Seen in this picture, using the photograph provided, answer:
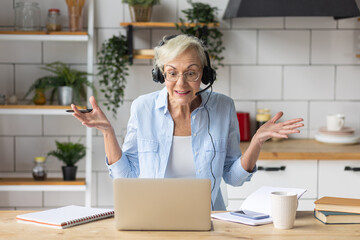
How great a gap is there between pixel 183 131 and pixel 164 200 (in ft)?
2.31

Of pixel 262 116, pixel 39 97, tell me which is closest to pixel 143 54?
pixel 39 97

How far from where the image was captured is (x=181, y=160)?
7.18 ft

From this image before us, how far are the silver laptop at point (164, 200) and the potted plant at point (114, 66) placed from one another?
1804mm

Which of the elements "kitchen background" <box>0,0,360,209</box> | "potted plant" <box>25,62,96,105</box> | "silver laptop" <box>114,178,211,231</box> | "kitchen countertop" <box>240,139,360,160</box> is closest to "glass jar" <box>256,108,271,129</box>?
"kitchen background" <box>0,0,360,209</box>

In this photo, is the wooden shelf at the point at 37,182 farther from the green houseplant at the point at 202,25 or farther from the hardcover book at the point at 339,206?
the hardcover book at the point at 339,206

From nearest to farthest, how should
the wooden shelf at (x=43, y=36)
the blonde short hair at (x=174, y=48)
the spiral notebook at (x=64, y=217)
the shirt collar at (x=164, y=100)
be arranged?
the spiral notebook at (x=64, y=217)
the blonde short hair at (x=174, y=48)
the shirt collar at (x=164, y=100)
the wooden shelf at (x=43, y=36)

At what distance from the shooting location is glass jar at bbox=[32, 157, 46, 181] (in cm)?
329

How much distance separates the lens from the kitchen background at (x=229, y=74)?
3486 millimetres

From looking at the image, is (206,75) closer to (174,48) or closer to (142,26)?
(174,48)

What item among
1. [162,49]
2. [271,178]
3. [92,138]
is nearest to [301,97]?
[271,178]

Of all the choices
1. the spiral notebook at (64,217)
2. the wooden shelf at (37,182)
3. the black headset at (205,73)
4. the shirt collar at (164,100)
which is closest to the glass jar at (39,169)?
the wooden shelf at (37,182)

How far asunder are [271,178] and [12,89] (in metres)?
1.77

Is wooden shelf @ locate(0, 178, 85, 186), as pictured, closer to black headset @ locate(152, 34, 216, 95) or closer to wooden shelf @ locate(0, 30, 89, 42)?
wooden shelf @ locate(0, 30, 89, 42)

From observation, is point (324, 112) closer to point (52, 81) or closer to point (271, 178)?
point (271, 178)
